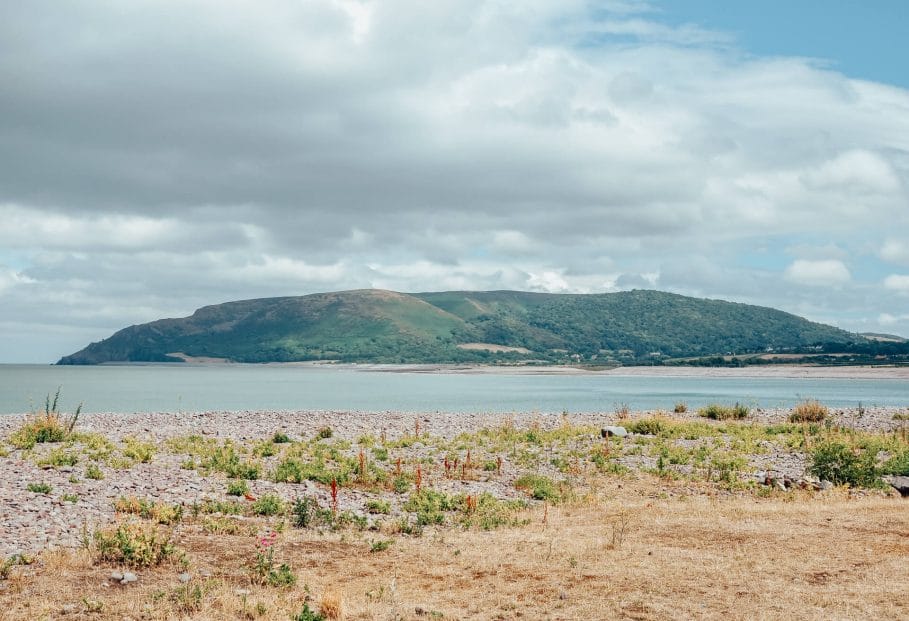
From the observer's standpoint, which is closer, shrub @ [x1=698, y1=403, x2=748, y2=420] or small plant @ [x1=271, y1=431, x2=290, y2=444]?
small plant @ [x1=271, y1=431, x2=290, y2=444]

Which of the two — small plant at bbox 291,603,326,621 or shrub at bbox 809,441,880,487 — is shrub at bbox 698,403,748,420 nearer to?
shrub at bbox 809,441,880,487

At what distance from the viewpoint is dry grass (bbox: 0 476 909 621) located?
34.1 ft

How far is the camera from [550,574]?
484 inches

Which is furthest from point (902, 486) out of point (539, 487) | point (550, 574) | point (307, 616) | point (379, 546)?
point (307, 616)

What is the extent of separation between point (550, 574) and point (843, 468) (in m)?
13.3

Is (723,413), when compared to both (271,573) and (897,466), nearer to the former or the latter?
(897,466)

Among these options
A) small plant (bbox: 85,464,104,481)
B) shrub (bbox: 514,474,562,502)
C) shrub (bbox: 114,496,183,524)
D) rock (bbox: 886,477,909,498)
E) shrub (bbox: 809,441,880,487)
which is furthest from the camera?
shrub (bbox: 809,441,880,487)

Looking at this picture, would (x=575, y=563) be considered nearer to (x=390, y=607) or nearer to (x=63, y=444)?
(x=390, y=607)

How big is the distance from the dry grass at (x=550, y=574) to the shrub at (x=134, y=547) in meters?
0.35

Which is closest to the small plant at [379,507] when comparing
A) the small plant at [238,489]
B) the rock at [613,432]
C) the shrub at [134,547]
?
the small plant at [238,489]

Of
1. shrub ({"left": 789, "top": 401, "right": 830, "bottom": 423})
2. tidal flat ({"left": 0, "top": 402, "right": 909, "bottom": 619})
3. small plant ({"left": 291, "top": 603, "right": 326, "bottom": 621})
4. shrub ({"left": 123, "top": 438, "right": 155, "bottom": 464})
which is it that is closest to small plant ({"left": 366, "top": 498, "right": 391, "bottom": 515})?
tidal flat ({"left": 0, "top": 402, "right": 909, "bottom": 619})

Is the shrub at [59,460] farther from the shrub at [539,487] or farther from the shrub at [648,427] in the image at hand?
the shrub at [648,427]

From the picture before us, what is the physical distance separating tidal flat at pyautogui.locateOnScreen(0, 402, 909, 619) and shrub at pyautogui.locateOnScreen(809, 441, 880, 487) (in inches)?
2.4

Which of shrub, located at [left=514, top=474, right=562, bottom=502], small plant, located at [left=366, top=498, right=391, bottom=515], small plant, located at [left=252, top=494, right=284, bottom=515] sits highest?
small plant, located at [left=252, top=494, right=284, bottom=515]
